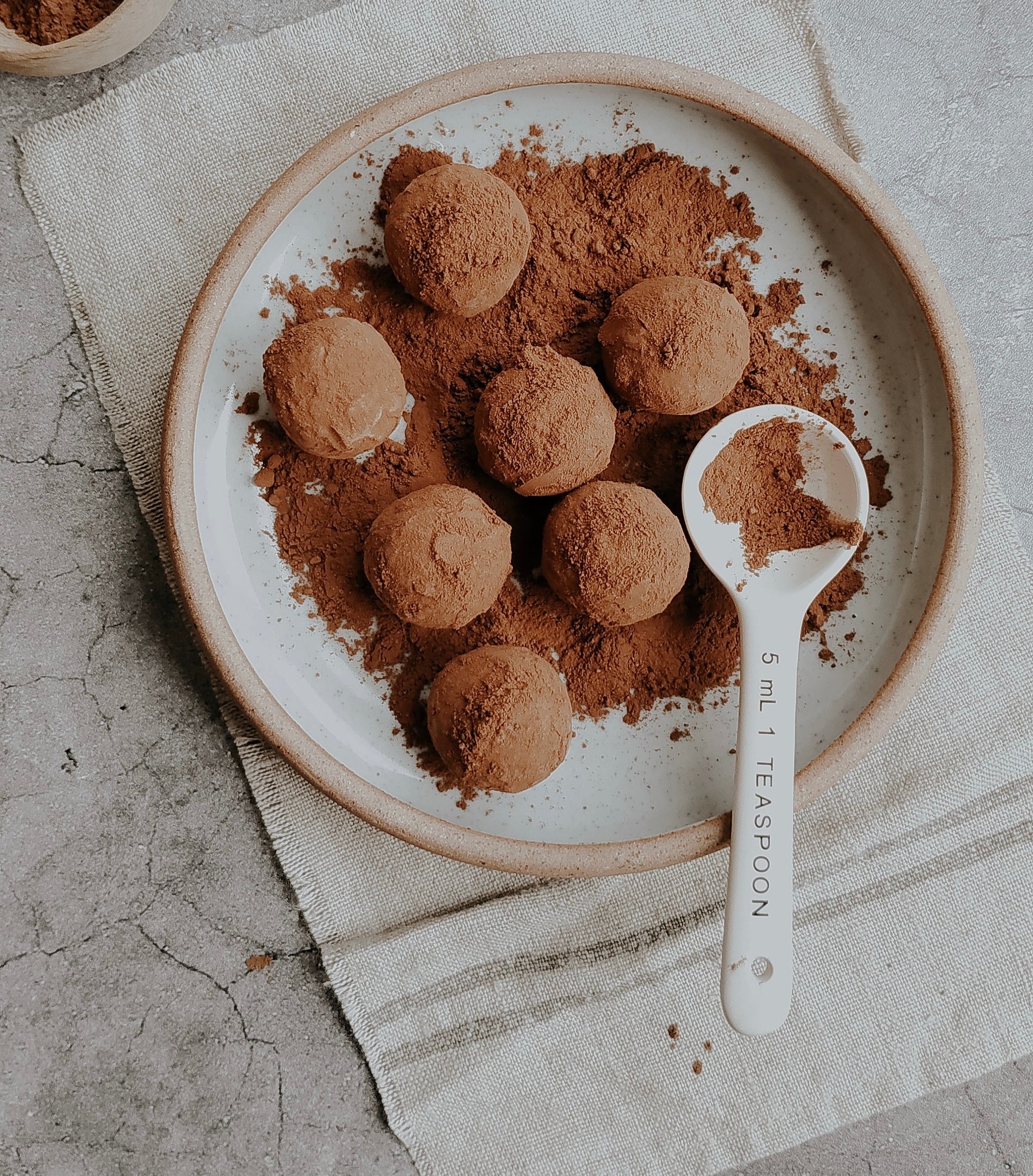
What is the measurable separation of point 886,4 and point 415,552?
0.96 metres

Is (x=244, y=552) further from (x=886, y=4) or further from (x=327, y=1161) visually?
(x=886, y=4)

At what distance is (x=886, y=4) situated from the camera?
116 centimetres

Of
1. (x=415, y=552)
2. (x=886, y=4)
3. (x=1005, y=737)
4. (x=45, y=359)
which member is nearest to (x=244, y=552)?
(x=415, y=552)

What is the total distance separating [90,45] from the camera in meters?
0.99

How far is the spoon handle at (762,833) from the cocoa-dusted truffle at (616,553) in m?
0.13

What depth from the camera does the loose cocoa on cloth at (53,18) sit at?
104cm

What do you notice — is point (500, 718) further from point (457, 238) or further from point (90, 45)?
point (90, 45)

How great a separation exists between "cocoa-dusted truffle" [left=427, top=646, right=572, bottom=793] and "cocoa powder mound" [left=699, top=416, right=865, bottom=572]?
26 cm

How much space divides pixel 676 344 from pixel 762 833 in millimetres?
496

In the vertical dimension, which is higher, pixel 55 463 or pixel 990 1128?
pixel 55 463

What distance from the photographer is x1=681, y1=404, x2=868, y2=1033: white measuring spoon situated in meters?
0.91

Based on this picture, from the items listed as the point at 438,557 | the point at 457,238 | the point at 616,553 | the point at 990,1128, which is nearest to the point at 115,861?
the point at 438,557

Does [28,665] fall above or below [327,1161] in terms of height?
above

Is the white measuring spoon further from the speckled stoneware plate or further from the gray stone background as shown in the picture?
the gray stone background
